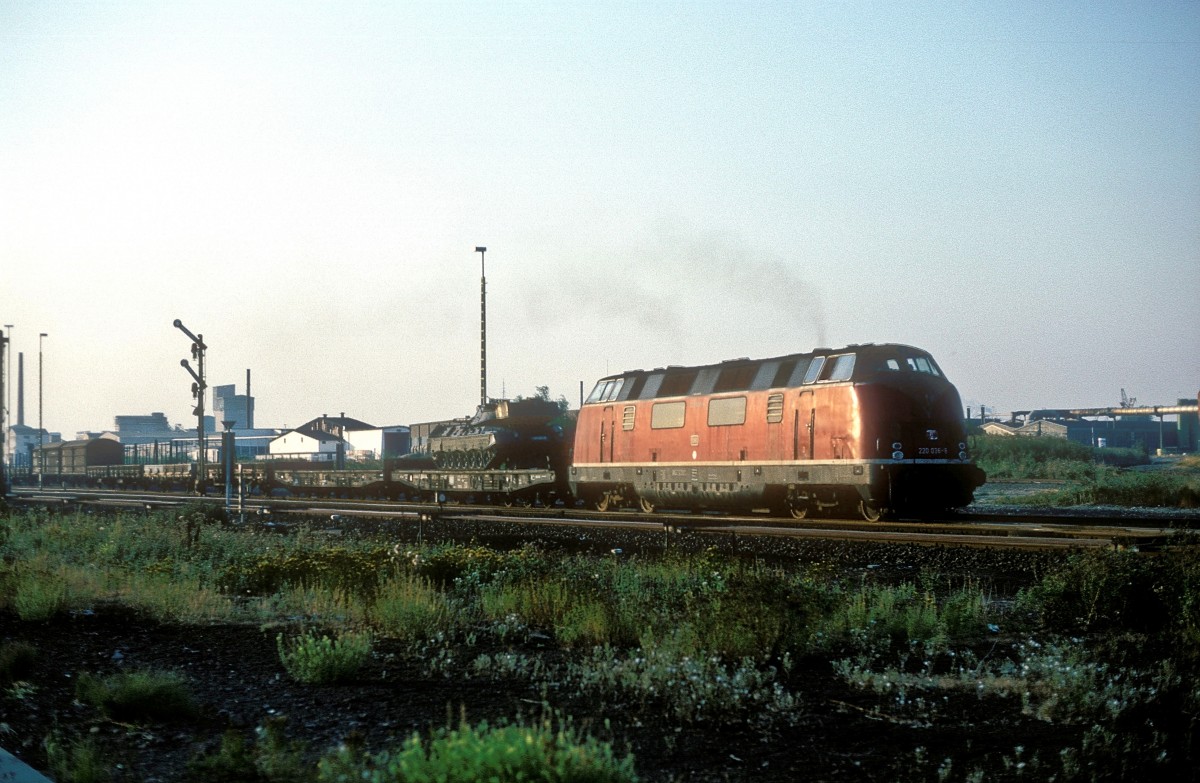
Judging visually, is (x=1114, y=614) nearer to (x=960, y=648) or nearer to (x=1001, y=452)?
(x=960, y=648)

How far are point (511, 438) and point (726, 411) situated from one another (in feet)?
34.0

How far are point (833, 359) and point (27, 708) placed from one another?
1600 centimetres

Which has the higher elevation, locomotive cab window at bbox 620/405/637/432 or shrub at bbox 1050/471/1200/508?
locomotive cab window at bbox 620/405/637/432

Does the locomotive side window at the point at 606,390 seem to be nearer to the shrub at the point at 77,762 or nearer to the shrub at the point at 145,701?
the shrub at the point at 145,701

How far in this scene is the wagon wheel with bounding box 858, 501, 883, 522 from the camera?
20.0m

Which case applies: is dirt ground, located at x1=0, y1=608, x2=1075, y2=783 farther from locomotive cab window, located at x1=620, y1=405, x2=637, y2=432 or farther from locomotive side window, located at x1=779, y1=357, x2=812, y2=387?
locomotive cab window, located at x1=620, y1=405, x2=637, y2=432

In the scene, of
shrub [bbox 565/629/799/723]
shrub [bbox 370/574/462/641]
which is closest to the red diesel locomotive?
shrub [bbox 370/574/462/641]

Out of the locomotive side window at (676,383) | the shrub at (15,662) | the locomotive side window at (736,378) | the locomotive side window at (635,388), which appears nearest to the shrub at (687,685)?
the shrub at (15,662)

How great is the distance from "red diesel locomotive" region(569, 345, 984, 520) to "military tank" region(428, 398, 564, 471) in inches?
244

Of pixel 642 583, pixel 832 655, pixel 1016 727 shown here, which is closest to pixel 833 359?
pixel 642 583

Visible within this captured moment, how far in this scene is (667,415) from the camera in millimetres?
24219

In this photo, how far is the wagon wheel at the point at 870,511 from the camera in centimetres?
2005

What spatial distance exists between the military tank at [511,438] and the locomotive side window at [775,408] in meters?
10.8

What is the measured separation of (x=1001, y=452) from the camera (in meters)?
56.8
